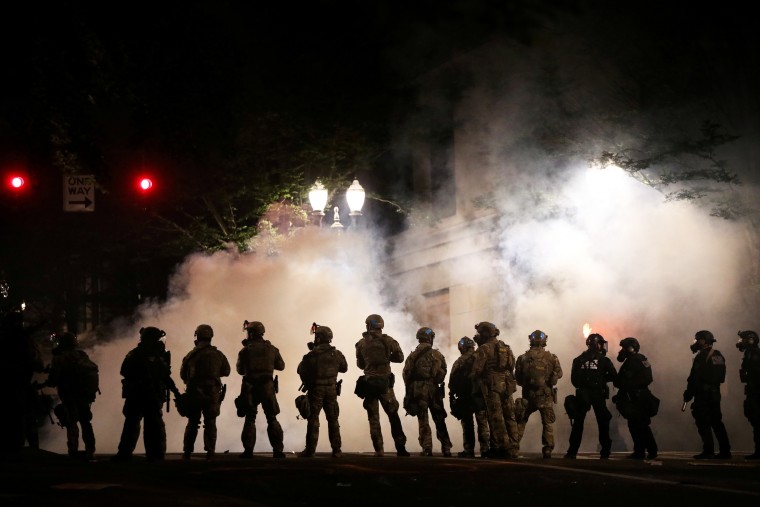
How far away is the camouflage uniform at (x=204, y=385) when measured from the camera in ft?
48.5

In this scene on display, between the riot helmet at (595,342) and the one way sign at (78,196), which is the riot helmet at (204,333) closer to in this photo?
the riot helmet at (595,342)

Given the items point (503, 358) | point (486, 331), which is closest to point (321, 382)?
point (486, 331)

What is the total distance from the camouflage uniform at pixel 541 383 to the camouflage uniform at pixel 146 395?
15.6 ft

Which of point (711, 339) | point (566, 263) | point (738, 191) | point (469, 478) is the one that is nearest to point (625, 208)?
point (566, 263)

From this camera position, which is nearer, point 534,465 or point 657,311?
point 534,465

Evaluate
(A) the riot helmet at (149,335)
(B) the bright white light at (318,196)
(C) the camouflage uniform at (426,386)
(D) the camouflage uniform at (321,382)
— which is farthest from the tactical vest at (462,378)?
(B) the bright white light at (318,196)

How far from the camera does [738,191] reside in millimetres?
18453

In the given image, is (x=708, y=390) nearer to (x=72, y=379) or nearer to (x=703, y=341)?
(x=703, y=341)

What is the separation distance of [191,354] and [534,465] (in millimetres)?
4567

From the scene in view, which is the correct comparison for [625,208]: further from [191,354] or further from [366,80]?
[191,354]

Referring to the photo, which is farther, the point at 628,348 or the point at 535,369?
the point at 535,369

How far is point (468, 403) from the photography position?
52.5ft

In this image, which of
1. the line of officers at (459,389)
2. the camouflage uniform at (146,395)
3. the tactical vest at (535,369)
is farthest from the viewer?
the tactical vest at (535,369)

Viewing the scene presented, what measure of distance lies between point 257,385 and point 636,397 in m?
4.73
